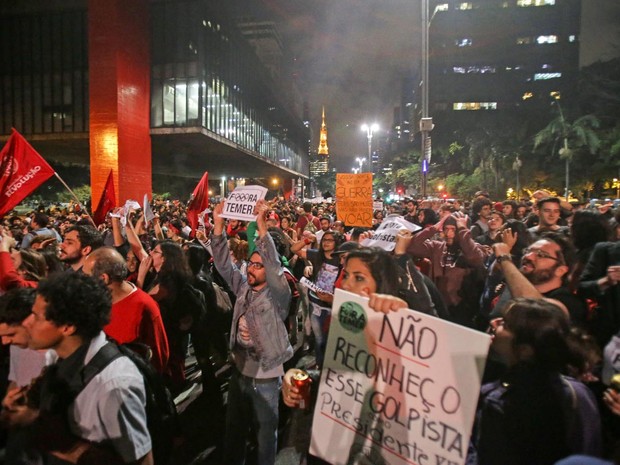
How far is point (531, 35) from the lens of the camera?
85875 mm

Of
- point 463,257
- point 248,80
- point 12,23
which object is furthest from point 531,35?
point 463,257

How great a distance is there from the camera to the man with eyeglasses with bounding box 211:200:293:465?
351 centimetres

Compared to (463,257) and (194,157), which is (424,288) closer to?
(463,257)

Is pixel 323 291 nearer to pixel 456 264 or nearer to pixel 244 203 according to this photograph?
pixel 244 203

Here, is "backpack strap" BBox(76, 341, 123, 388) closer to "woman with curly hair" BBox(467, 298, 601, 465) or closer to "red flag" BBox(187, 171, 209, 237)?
"woman with curly hair" BBox(467, 298, 601, 465)

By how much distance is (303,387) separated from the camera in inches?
99.7

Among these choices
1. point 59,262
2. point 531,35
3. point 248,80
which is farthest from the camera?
point 531,35

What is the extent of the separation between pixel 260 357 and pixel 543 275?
2289 millimetres

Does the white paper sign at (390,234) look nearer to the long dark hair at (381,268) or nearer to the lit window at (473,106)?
the long dark hair at (381,268)

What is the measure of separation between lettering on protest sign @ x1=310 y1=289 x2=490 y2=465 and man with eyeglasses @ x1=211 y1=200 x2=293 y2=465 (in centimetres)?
124

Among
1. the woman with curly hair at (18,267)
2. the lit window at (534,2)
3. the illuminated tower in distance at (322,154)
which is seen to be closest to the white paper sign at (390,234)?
the woman with curly hair at (18,267)

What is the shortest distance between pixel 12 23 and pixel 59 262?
30740 millimetres

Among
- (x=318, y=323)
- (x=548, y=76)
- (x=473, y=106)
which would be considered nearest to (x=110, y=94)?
(x=318, y=323)

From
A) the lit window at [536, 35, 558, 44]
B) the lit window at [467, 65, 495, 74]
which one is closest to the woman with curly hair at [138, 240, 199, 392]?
the lit window at [467, 65, 495, 74]
